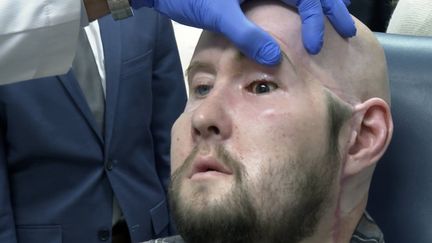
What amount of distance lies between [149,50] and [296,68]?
539mm

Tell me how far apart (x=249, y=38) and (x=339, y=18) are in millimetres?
183

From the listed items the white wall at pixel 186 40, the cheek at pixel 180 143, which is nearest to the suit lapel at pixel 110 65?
the cheek at pixel 180 143

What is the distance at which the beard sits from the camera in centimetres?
108

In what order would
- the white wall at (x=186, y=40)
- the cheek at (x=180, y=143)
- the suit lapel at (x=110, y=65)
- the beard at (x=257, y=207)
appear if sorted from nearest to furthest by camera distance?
the beard at (x=257, y=207), the cheek at (x=180, y=143), the suit lapel at (x=110, y=65), the white wall at (x=186, y=40)

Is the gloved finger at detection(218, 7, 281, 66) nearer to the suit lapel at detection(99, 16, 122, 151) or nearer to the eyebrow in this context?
the eyebrow

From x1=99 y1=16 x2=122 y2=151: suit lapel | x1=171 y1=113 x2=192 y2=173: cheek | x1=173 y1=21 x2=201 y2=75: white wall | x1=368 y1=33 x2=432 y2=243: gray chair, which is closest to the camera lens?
x1=171 y1=113 x2=192 y2=173: cheek

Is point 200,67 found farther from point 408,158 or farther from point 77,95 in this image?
point 408,158

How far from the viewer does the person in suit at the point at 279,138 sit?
1.10 metres

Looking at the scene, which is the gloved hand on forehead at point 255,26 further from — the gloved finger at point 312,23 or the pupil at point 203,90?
the pupil at point 203,90

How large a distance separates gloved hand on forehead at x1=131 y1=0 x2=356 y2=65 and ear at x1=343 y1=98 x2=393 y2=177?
0.14 metres

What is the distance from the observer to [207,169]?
112 centimetres

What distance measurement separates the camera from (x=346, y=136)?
1183 mm

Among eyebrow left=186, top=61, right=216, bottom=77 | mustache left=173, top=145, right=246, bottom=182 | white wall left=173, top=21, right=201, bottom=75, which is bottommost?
white wall left=173, top=21, right=201, bottom=75

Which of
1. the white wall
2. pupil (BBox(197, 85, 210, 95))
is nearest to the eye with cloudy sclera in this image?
pupil (BBox(197, 85, 210, 95))
